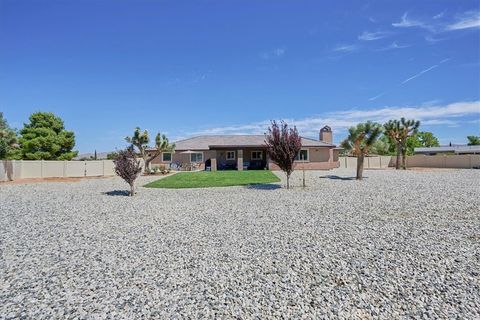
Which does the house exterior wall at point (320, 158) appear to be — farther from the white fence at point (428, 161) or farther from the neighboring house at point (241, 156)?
the white fence at point (428, 161)

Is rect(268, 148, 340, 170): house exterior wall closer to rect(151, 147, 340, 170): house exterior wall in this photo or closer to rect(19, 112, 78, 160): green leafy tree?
rect(151, 147, 340, 170): house exterior wall

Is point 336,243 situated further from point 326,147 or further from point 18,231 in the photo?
point 326,147

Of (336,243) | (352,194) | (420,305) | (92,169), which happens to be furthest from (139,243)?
(92,169)

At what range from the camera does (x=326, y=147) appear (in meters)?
34.5

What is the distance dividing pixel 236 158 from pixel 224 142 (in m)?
3.49

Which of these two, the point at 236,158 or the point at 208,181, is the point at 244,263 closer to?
the point at 208,181

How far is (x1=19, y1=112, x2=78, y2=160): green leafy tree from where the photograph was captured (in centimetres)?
3152

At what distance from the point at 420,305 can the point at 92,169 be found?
107 ft

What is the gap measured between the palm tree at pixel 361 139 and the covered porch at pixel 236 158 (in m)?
13.3

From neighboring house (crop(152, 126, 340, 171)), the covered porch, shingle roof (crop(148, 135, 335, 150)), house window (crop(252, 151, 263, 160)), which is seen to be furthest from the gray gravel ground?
house window (crop(252, 151, 263, 160))

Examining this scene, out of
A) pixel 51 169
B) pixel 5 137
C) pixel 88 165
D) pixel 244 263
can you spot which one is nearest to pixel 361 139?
pixel 244 263

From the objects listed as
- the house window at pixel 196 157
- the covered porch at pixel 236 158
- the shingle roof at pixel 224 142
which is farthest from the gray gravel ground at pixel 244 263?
the house window at pixel 196 157

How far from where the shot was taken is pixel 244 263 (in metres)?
5.07

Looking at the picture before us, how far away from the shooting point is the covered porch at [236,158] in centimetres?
3445
